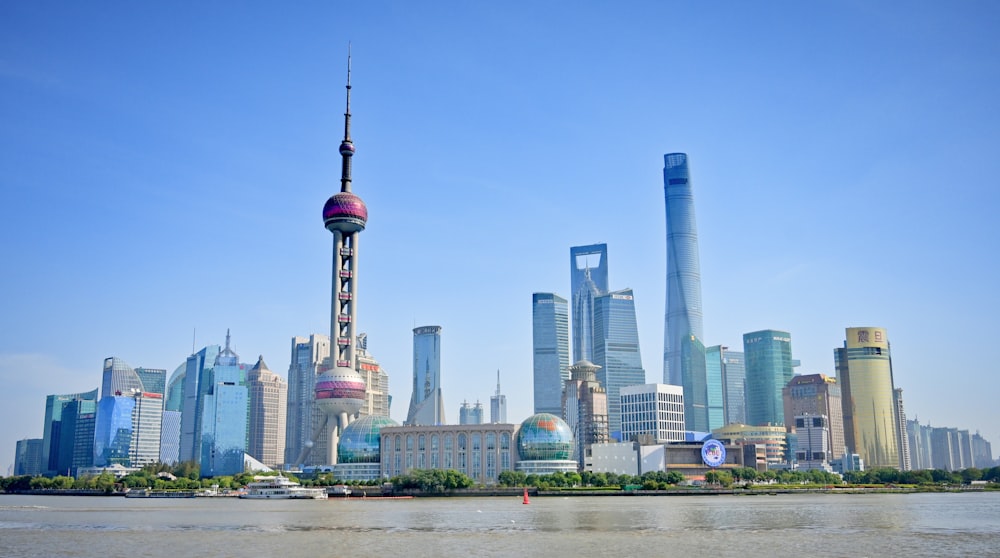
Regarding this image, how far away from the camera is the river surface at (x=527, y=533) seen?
8031 cm

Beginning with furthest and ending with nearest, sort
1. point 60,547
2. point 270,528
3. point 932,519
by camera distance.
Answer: point 932,519
point 270,528
point 60,547

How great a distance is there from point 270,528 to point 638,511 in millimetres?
51133

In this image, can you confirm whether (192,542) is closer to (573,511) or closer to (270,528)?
(270,528)

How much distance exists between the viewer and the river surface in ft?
263

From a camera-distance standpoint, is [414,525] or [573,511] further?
[573,511]

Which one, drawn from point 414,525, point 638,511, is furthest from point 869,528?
point 414,525

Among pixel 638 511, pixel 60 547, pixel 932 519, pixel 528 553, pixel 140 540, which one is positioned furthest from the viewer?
pixel 638 511

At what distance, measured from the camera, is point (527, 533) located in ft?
316

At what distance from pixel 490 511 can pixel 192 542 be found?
188 ft

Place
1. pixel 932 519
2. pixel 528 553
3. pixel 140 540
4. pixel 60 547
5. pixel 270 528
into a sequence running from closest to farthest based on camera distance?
pixel 528 553 < pixel 60 547 < pixel 140 540 < pixel 270 528 < pixel 932 519

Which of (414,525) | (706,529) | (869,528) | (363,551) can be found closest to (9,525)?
(414,525)

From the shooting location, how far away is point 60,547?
86750mm

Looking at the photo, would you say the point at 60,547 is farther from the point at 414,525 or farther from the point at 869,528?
the point at 869,528

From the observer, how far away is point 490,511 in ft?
460
